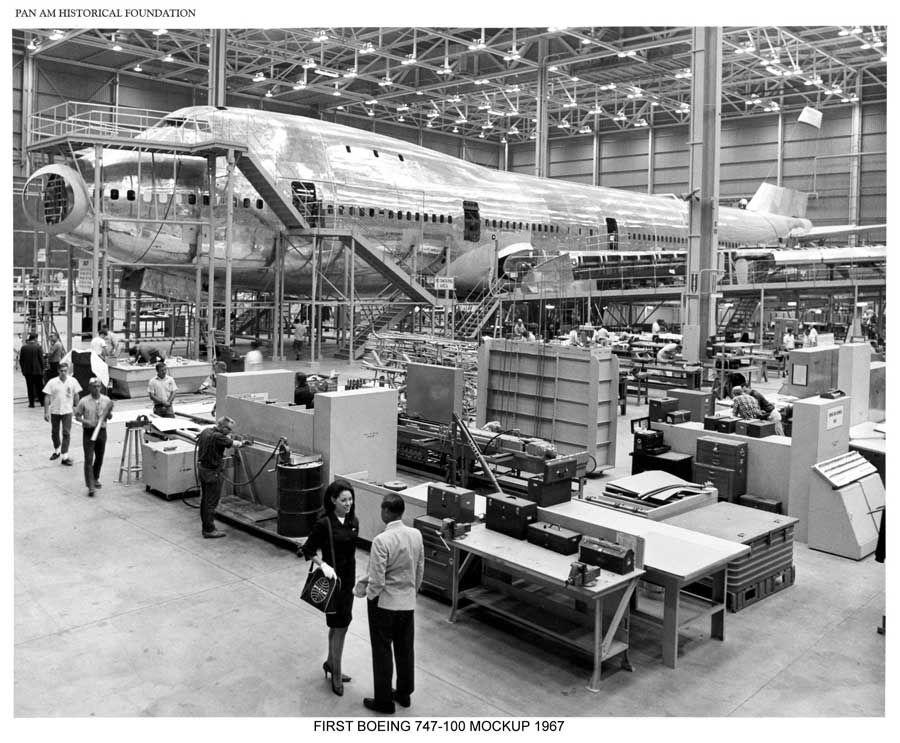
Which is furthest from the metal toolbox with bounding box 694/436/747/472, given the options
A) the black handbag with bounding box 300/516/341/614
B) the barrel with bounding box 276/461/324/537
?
the black handbag with bounding box 300/516/341/614

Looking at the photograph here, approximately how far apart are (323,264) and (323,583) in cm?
2332

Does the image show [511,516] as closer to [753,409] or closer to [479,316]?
[753,409]

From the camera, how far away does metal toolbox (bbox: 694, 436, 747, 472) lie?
11398 millimetres

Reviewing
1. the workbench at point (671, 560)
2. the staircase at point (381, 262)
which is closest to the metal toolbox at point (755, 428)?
the workbench at point (671, 560)

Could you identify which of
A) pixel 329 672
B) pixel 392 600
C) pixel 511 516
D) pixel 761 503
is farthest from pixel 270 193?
pixel 392 600

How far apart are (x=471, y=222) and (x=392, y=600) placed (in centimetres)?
2691

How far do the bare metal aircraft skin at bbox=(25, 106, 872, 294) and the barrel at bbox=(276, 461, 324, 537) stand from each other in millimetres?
14584

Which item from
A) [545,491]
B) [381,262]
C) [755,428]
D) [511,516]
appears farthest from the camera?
[381,262]

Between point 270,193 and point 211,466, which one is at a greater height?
point 270,193

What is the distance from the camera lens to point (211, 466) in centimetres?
1032

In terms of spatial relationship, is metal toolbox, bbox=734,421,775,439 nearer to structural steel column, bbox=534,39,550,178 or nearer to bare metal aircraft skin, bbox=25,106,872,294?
bare metal aircraft skin, bbox=25,106,872,294

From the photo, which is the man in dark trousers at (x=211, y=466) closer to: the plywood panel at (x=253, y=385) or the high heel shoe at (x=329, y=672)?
the plywood panel at (x=253, y=385)

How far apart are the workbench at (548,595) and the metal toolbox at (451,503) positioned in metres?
0.17
